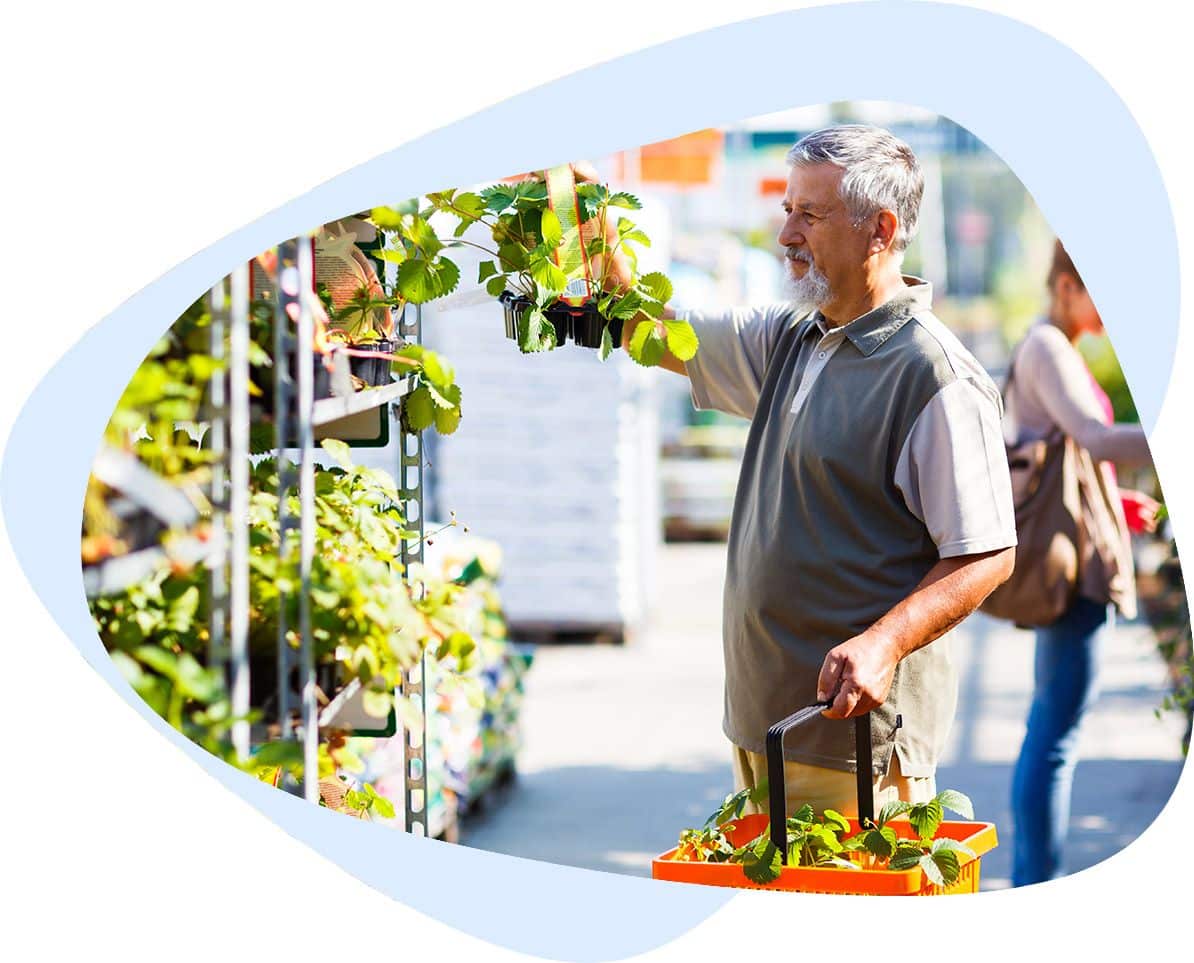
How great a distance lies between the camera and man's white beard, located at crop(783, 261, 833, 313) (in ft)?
6.68

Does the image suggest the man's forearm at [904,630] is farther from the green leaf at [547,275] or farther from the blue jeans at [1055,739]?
the blue jeans at [1055,739]

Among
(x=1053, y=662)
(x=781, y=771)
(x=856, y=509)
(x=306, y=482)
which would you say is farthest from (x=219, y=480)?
(x=1053, y=662)

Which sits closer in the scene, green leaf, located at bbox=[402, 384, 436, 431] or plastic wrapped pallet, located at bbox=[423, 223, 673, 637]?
green leaf, located at bbox=[402, 384, 436, 431]

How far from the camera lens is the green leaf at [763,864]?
184cm

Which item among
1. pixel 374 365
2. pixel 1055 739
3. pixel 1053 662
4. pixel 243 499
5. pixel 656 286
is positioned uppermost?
pixel 656 286

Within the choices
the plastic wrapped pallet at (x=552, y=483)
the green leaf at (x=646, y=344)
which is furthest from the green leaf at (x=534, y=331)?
the plastic wrapped pallet at (x=552, y=483)

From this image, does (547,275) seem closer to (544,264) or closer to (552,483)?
(544,264)

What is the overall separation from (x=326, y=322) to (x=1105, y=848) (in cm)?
297

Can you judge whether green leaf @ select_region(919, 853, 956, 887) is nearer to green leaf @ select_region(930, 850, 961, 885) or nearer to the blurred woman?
green leaf @ select_region(930, 850, 961, 885)

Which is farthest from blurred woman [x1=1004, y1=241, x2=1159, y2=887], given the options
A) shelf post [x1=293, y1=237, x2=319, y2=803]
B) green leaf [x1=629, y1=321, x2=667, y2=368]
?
shelf post [x1=293, y1=237, x2=319, y2=803]

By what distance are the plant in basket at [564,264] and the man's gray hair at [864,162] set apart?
0.24 m

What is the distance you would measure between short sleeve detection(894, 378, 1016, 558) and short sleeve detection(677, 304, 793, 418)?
13.0 inches

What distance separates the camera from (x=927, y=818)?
1.88 meters

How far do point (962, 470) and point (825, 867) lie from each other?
508 millimetres
